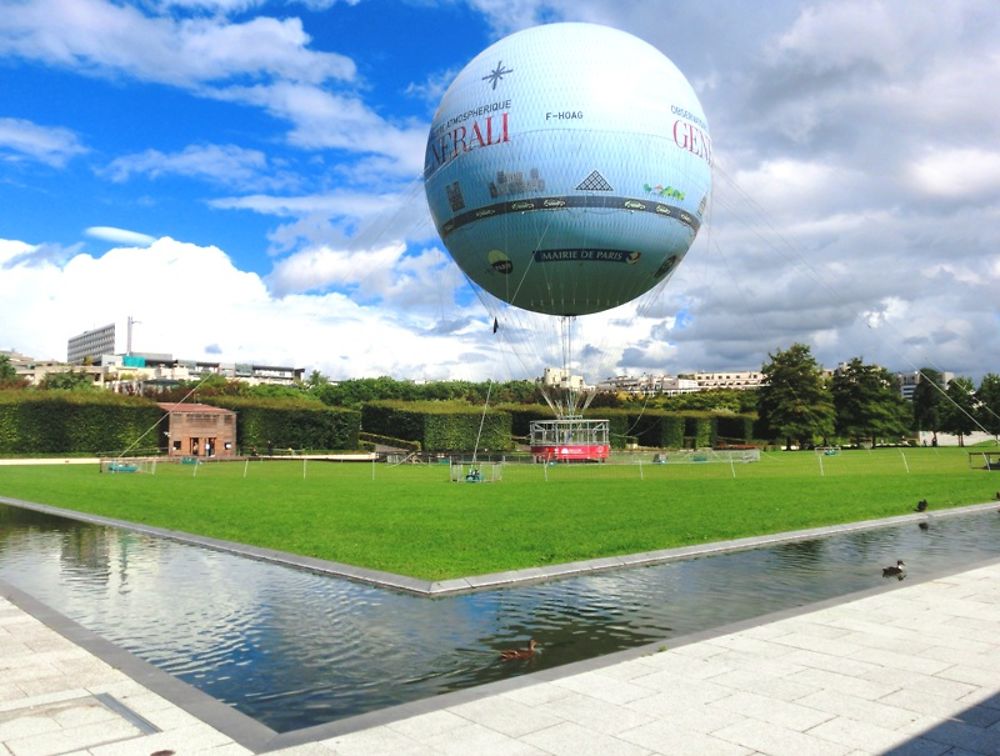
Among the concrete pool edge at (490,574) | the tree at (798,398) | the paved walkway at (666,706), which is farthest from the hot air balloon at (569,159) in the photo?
the tree at (798,398)

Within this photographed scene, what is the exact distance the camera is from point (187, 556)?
16.0 meters

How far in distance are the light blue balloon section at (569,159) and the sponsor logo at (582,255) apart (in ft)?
0.22

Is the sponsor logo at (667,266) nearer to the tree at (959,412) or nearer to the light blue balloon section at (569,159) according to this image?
the light blue balloon section at (569,159)

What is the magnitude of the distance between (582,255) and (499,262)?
4.13 metres

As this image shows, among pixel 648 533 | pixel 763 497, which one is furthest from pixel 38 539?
pixel 763 497

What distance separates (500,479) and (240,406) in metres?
38.7

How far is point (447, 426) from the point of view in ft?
241

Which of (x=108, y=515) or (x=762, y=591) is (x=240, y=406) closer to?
(x=108, y=515)

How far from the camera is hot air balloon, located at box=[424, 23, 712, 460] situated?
34.5 m

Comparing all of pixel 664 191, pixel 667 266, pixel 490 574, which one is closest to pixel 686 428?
pixel 667 266

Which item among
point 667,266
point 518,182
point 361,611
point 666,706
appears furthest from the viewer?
point 667,266

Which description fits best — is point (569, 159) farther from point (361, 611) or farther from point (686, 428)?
point (686, 428)

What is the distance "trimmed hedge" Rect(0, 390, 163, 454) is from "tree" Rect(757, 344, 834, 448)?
2486 inches

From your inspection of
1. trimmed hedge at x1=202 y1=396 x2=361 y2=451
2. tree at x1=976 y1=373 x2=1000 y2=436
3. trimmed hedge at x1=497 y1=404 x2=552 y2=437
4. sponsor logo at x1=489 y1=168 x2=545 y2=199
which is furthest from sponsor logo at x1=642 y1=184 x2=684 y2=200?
tree at x1=976 y1=373 x2=1000 y2=436
